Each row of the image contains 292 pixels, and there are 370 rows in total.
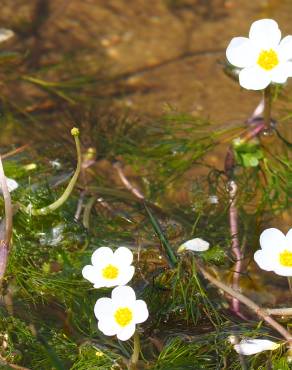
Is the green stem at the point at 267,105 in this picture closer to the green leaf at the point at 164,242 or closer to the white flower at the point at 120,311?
the green leaf at the point at 164,242

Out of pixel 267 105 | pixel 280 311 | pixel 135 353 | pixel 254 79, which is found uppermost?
pixel 267 105

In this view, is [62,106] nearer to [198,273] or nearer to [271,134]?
[271,134]

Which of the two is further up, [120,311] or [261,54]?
[261,54]

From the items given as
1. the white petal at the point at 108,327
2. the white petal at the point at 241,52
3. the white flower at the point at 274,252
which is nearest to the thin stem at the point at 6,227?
the white petal at the point at 108,327

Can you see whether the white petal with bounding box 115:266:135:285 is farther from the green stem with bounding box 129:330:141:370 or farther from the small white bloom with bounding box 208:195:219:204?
the small white bloom with bounding box 208:195:219:204

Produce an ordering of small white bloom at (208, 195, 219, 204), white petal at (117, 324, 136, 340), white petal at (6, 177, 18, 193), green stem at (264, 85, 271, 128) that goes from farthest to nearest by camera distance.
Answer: small white bloom at (208, 195, 219, 204) < green stem at (264, 85, 271, 128) < white petal at (6, 177, 18, 193) < white petal at (117, 324, 136, 340)

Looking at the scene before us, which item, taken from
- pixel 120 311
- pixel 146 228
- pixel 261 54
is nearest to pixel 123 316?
pixel 120 311

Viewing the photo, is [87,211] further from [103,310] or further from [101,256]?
[103,310]

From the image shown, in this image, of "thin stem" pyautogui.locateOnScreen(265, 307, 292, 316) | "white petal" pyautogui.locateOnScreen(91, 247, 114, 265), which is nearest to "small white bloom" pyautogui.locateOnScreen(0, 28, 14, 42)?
"white petal" pyautogui.locateOnScreen(91, 247, 114, 265)
